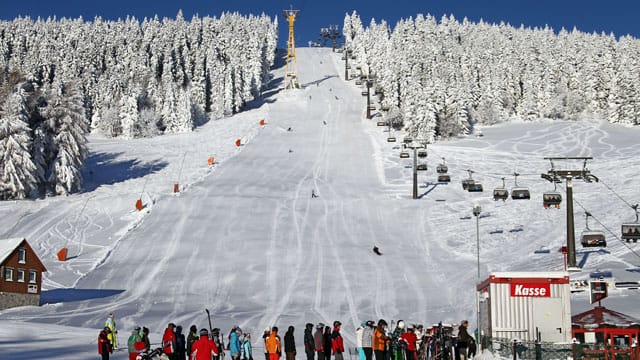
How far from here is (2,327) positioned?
19781 millimetres

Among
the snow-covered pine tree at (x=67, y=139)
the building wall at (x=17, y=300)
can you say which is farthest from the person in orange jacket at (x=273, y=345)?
the snow-covered pine tree at (x=67, y=139)

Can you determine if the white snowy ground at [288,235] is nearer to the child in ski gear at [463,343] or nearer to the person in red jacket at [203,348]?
the person in red jacket at [203,348]

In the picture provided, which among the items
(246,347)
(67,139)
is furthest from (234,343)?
(67,139)

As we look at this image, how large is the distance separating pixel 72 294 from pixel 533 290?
22.6m

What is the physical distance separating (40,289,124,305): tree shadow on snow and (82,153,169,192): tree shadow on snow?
26.2 meters

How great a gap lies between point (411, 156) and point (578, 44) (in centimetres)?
8163

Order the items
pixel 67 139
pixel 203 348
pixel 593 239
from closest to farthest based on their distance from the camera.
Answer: pixel 203 348 < pixel 593 239 < pixel 67 139

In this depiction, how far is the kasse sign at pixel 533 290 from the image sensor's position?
1579 centimetres

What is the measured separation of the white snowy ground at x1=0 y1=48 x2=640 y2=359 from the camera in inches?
1108

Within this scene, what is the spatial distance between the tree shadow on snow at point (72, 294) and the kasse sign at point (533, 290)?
2072 cm

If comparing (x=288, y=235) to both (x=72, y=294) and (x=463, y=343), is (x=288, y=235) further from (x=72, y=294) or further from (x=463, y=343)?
(x=463, y=343)

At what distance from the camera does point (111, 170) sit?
2648 inches

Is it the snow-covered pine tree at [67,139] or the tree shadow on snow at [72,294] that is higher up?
the snow-covered pine tree at [67,139]

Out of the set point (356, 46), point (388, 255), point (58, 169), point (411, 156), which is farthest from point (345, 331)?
point (356, 46)
